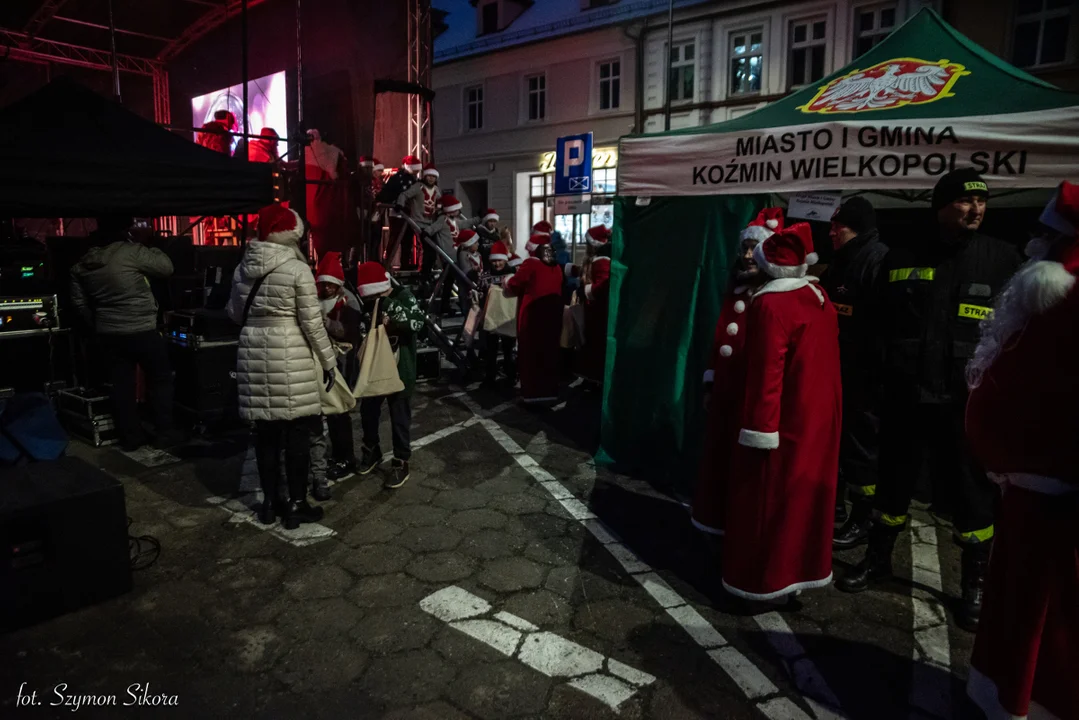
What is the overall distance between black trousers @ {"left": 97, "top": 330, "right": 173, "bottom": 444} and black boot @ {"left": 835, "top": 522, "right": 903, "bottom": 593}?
5.71 meters

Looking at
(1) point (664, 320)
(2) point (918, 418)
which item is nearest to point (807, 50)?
(1) point (664, 320)

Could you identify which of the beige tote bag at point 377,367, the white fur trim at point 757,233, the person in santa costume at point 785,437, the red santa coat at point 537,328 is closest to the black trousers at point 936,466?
the person in santa costume at point 785,437

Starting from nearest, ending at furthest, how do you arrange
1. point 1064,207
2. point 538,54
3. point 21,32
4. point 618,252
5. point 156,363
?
point 1064,207, point 618,252, point 156,363, point 21,32, point 538,54

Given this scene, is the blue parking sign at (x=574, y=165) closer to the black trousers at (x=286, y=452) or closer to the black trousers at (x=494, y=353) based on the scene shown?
the black trousers at (x=494, y=353)

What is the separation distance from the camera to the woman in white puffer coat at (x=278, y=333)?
4.37 m

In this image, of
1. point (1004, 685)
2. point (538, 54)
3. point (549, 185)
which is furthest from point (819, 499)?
point (538, 54)

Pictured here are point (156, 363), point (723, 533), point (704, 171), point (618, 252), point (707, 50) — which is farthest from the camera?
point (707, 50)

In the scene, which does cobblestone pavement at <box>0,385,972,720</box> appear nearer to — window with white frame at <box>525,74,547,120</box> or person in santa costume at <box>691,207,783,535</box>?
person in santa costume at <box>691,207,783,535</box>

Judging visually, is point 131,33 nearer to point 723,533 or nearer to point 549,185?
point 549,185

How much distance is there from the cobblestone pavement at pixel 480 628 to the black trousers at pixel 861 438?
1.58 ft

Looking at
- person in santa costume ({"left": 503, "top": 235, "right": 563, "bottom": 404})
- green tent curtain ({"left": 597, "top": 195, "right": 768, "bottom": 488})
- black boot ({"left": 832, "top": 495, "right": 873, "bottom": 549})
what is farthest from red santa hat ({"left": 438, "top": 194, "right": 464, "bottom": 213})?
black boot ({"left": 832, "top": 495, "right": 873, "bottom": 549})

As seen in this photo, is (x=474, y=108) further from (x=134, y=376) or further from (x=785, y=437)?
(x=785, y=437)

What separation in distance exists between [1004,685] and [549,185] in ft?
78.3

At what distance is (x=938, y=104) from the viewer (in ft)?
14.5
